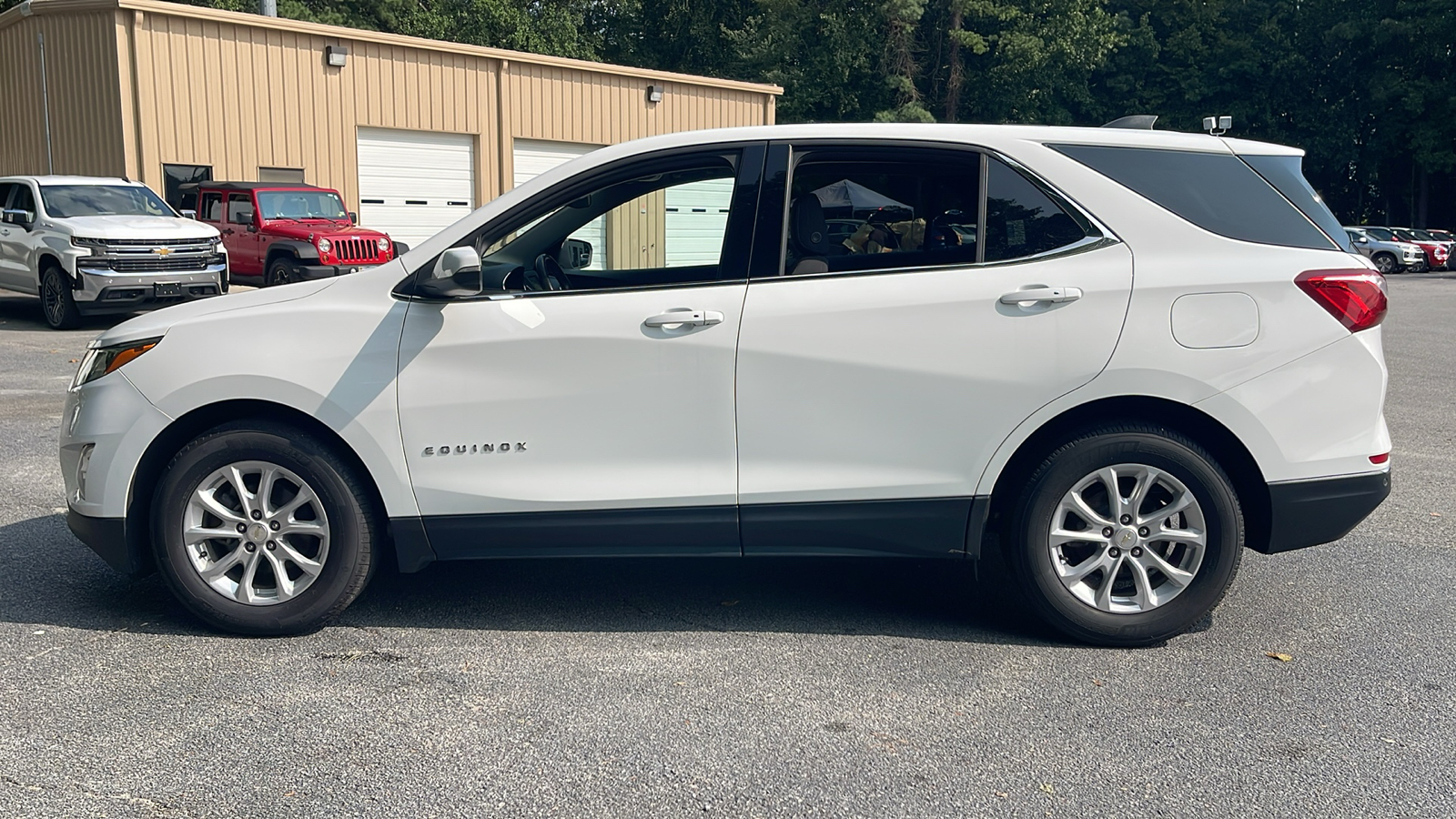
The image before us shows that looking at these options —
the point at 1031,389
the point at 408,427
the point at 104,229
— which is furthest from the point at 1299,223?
the point at 104,229

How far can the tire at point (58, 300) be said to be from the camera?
1526 centimetres

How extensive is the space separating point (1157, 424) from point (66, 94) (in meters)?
23.3

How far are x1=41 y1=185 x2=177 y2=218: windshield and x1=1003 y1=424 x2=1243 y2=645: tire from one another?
1504 cm

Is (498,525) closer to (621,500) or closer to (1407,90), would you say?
(621,500)

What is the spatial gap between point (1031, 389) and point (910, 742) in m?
1.29

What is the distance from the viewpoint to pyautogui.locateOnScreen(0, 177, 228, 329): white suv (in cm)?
1506

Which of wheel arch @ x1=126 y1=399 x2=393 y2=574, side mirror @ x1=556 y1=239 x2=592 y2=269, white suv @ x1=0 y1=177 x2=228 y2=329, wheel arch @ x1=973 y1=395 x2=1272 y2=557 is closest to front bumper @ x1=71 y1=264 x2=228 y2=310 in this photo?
white suv @ x1=0 y1=177 x2=228 y2=329

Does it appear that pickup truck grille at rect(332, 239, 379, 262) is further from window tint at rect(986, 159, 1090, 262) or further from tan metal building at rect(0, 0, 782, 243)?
window tint at rect(986, 159, 1090, 262)

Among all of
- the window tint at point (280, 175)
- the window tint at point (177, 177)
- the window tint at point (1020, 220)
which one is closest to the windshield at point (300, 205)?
the window tint at point (177, 177)

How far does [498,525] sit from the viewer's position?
14.0ft

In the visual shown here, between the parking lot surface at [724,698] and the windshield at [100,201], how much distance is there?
12.0m

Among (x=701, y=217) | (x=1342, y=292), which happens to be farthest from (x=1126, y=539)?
(x=701, y=217)

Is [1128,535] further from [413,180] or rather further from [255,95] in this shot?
[413,180]

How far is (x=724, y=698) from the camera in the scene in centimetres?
385
